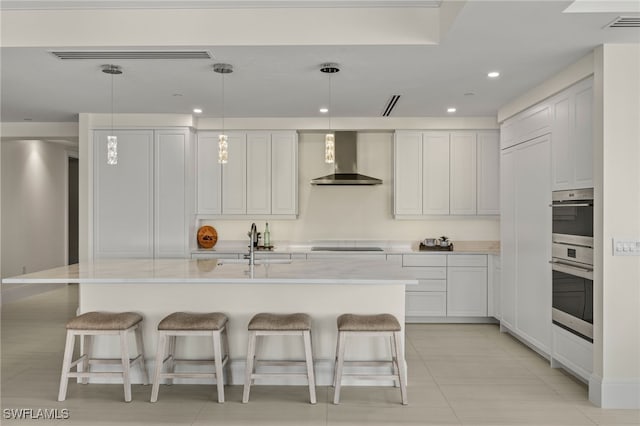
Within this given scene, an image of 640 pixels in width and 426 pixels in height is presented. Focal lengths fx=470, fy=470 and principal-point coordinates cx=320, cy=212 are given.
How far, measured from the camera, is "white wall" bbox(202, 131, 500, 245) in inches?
241

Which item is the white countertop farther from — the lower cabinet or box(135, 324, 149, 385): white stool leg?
the lower cabinet

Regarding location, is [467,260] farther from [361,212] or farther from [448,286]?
[361,212]

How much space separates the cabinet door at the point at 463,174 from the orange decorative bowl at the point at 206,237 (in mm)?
2980

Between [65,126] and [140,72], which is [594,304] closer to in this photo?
[140,72]

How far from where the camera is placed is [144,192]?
5586 millimetres

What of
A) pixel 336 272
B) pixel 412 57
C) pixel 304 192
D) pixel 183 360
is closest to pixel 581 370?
pixel 336 272

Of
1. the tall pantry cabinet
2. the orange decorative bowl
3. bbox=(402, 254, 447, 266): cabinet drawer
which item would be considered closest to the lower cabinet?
bbox=(402, 254, 447, 266): cabinet drawer

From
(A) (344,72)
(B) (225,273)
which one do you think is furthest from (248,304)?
(A) (344,72)

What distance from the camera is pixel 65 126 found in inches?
241

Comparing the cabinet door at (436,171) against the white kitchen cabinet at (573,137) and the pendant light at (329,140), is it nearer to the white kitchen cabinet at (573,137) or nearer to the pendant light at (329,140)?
the white kitchen cabinet at (573,137)

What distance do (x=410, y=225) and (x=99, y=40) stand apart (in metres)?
4.24

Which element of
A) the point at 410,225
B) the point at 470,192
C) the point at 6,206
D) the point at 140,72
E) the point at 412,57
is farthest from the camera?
the point at 6,206

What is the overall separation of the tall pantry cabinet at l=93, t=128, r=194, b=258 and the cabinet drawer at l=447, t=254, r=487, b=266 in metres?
3.16

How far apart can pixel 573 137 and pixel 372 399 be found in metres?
2.48
